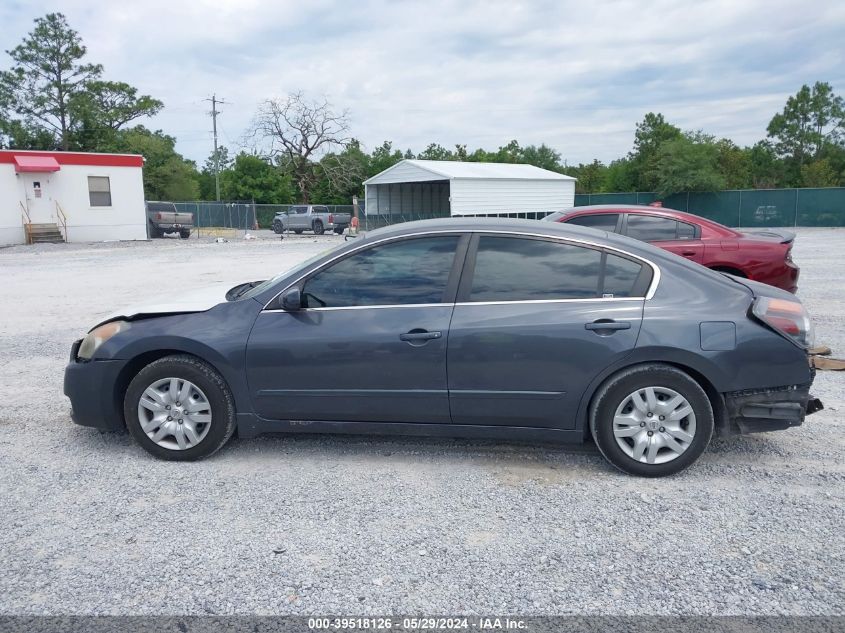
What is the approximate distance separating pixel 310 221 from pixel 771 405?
36.5m

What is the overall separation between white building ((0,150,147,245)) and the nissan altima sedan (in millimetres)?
28008

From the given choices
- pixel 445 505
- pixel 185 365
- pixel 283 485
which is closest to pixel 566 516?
pixel 445 505

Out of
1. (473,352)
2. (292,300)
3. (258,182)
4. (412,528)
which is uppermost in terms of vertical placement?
(258,182)

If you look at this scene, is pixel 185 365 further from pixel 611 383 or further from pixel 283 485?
pixel 611 383

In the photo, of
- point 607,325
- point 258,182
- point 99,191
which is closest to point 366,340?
point 607,325

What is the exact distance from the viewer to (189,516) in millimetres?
3717

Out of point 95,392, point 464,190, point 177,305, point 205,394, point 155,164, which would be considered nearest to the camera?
point 205,394

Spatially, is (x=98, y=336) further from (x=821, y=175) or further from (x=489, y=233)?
(x=821, y=175)

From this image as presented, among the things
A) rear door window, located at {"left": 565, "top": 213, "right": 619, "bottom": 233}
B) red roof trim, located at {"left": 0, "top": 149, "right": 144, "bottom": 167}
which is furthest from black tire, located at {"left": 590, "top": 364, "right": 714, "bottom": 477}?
red roof trim, located at {"left": 0, "top": 149, "right": 144, "bottom": 167}

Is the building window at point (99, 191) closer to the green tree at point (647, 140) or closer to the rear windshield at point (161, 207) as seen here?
the rear windshield at point (161, 207)

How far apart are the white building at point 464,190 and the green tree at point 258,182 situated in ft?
49.7

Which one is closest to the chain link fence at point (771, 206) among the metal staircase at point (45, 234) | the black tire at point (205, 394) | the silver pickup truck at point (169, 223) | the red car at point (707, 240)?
the silver pickup truck at point (169, 223)

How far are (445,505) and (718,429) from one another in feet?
5.80

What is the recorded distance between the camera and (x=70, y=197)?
29609mm
